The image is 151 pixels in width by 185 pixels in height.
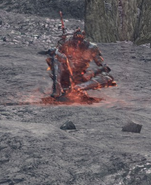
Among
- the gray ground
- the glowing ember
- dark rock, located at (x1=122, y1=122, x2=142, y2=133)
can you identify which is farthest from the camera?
the glowing ember

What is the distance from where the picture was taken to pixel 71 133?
3652 mm

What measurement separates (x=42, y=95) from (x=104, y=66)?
3.37 ft

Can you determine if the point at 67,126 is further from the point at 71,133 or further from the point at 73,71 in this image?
the point at 73,71

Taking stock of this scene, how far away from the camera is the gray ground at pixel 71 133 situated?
2.51m

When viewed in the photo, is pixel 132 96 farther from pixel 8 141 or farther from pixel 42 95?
pixel 8 141

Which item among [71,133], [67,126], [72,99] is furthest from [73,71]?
[71,133]

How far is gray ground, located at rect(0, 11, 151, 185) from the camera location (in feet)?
8.23

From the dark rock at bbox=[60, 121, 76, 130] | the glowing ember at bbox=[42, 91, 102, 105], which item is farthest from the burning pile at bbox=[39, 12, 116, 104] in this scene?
the dark rock at bbox=[60, 121, 76, 130]

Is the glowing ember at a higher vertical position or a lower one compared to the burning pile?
Answer: lower

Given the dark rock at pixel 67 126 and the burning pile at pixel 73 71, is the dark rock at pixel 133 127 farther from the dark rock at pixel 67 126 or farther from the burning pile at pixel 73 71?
the burning pile at pixel 73 71

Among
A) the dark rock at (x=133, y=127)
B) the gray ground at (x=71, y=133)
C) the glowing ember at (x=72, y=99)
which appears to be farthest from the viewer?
the glowing ember at (x=72, y=99)

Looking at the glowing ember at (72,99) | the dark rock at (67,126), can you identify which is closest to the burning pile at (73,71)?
the glowing ember at (72,99)

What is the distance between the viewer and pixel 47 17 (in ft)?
52.5

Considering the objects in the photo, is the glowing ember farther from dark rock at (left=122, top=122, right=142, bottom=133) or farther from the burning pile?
dark rock at (left=122, top=122, right=142, bottom=133)
